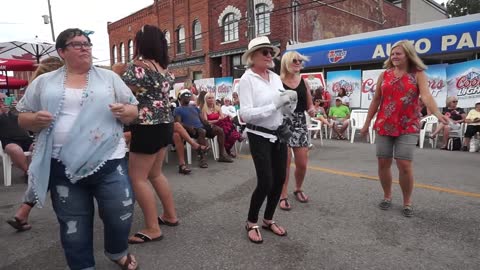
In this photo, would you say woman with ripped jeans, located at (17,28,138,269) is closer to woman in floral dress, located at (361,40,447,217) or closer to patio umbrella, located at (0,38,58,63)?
woman in floral dress, located at (361,40,447,217)

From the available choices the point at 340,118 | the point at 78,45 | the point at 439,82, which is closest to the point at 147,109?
the point at 78,45

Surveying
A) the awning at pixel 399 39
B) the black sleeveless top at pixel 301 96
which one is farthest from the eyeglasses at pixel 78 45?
the awning at pixel 399 39

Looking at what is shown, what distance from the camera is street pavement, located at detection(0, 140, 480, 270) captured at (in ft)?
9.27

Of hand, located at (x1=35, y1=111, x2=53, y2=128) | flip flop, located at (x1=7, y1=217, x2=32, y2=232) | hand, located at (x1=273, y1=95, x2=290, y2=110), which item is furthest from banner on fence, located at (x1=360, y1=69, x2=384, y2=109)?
hand, located at (x1=35, y1=111, x2=53, y2=128)

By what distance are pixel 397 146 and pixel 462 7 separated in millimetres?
42226

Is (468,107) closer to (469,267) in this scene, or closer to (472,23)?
(472,23)

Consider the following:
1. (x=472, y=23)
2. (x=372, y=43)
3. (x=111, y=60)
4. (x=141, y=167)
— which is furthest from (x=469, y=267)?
(x=111, y=60)

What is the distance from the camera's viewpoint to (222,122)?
23.8 feet

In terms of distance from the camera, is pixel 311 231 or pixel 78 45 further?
pixel 311 231

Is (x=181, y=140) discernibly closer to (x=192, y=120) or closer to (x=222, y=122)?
(x=192, y=120)

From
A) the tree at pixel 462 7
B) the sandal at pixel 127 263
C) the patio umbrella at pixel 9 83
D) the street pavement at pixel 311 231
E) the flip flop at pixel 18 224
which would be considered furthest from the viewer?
the tree at pixel 462 7

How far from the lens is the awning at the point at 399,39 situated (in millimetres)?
12508

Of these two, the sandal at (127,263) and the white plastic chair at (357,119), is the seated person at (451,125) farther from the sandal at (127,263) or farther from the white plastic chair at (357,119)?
the sandal at (127,263)

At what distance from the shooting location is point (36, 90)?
2.29m
